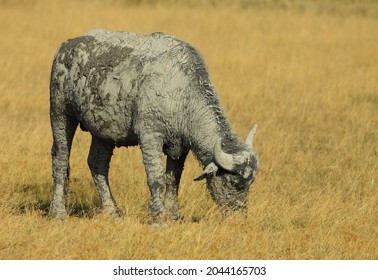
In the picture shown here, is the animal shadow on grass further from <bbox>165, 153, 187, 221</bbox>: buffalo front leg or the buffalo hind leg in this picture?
<bbox>165, 153, 187, 221</bbox>: buffalo front leg

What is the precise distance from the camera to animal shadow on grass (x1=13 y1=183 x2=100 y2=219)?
1057 centimetres

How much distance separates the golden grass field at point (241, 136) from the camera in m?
8.90

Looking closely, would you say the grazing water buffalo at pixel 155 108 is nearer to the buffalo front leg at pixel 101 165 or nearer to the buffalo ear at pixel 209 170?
the buffalo ear at pixel 209 170

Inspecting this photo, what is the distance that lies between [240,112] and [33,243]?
343 inches

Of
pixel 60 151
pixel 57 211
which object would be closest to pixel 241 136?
pixel 60 151

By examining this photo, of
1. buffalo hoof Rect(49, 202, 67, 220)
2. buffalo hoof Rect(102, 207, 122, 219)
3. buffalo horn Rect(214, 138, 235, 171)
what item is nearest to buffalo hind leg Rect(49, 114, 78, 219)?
buffalo hoof Rect(49, 202, 67, 220)

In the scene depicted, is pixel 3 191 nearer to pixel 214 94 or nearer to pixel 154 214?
pixel 154 214

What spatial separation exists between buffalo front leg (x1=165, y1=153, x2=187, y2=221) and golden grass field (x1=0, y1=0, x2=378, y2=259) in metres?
0.25

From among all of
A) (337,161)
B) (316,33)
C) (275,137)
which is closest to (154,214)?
(337,161)

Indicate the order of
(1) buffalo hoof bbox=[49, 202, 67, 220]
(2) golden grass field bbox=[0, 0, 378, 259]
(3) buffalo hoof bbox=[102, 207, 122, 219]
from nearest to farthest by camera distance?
(2) golden grass field bbox=[0, 0, 378, 259] < (3) buffalo hoof bbox=[102, 207, 122, 219] < (1) buffalo hoof bbox=[49, 202, 67, 220]

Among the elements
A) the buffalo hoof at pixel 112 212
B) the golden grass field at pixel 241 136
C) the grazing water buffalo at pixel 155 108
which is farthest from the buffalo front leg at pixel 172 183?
the buffalo hoof at pixel 112 212

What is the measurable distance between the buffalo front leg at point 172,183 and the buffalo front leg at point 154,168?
40 cm

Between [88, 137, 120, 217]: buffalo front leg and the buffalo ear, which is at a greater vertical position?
the buffalo ear

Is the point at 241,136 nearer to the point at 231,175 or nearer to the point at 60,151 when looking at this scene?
the point at 60,151
